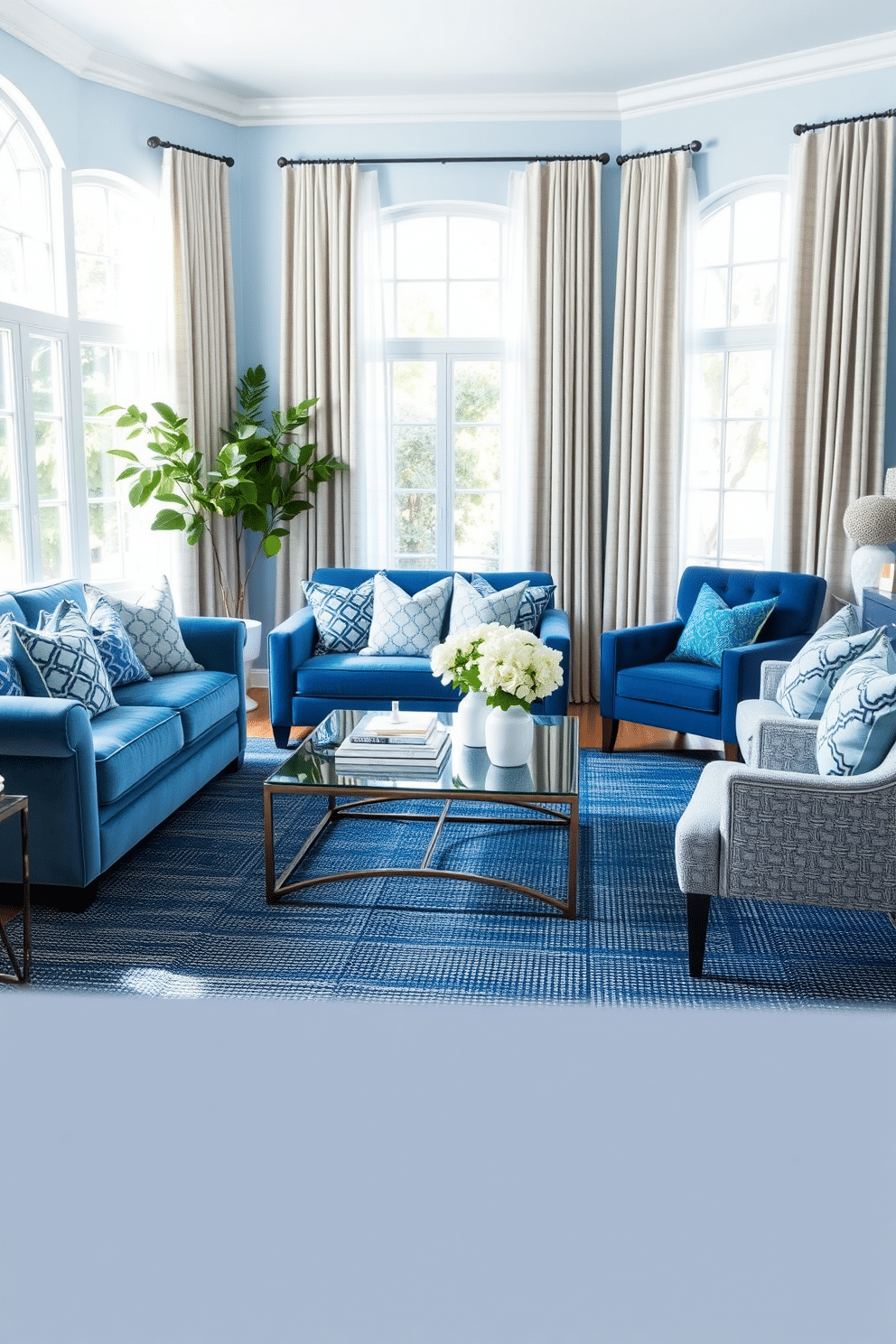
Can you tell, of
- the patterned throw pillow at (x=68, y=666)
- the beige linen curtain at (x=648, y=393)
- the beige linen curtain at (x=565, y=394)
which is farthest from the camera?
the beige linen curtain at (x=565, y=394)

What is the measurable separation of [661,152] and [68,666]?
13.1 ft

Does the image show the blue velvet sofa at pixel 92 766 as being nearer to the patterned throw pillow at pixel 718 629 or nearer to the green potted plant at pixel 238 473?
the green potted plant at pixel 238 473

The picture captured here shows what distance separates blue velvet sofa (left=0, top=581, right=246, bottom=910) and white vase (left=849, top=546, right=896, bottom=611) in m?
2.86

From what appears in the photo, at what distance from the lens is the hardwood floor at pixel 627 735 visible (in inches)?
201

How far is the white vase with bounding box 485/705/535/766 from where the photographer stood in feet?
10.9

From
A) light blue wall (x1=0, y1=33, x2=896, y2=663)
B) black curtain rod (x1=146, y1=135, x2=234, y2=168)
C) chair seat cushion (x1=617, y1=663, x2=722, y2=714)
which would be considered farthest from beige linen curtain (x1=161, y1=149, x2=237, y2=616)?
chair seat cushion (x1=617, y1=663, x2=722, y2=714)

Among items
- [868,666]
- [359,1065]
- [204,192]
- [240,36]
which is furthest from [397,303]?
[359,1065]

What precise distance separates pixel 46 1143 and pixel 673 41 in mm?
5556

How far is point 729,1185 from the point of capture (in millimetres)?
366

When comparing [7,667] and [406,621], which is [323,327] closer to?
[406,621]

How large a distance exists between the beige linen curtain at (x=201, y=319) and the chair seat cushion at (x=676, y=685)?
2.43m

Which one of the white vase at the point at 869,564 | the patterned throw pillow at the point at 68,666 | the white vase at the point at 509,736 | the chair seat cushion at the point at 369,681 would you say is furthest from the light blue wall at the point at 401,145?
the white vase at the point at 509,736

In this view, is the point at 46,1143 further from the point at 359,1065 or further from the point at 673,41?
the point at 673,41

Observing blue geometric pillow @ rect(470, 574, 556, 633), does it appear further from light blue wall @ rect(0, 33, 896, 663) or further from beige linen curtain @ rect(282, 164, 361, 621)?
light blue wall @ rect(0, 33, 896, 663)
